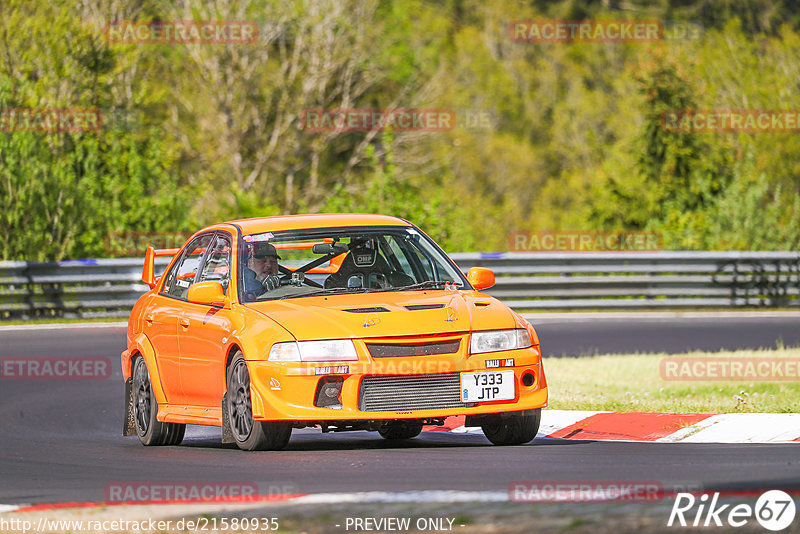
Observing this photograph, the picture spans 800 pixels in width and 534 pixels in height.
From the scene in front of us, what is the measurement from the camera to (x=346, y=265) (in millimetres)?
10125

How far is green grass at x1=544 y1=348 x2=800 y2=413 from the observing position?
11.2 metres

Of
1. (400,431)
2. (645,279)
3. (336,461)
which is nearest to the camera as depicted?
(336,461)

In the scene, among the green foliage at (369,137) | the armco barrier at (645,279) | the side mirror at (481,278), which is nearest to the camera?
the side mirror at (481,278)

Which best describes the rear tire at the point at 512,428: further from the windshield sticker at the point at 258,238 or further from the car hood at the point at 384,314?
the windshield sticker at the point at 258,238

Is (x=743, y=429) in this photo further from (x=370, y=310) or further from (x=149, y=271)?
(x=149, y=271)

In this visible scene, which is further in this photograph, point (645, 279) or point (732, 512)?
point (645, 279)

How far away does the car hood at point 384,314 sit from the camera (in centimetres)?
877

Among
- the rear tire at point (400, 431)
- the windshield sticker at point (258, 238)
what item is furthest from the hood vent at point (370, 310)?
the rear tire at point (400, 431)

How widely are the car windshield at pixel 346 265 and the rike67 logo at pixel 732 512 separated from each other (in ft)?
12.3

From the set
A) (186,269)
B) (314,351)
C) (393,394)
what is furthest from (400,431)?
(186,269)

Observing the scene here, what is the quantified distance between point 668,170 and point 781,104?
999 cm

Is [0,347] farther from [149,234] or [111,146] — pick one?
[111,146]

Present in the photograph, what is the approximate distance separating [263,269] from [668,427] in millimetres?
2978

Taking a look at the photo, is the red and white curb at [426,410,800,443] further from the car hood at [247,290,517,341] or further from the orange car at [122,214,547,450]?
the car hood at [247,290,517,341]
